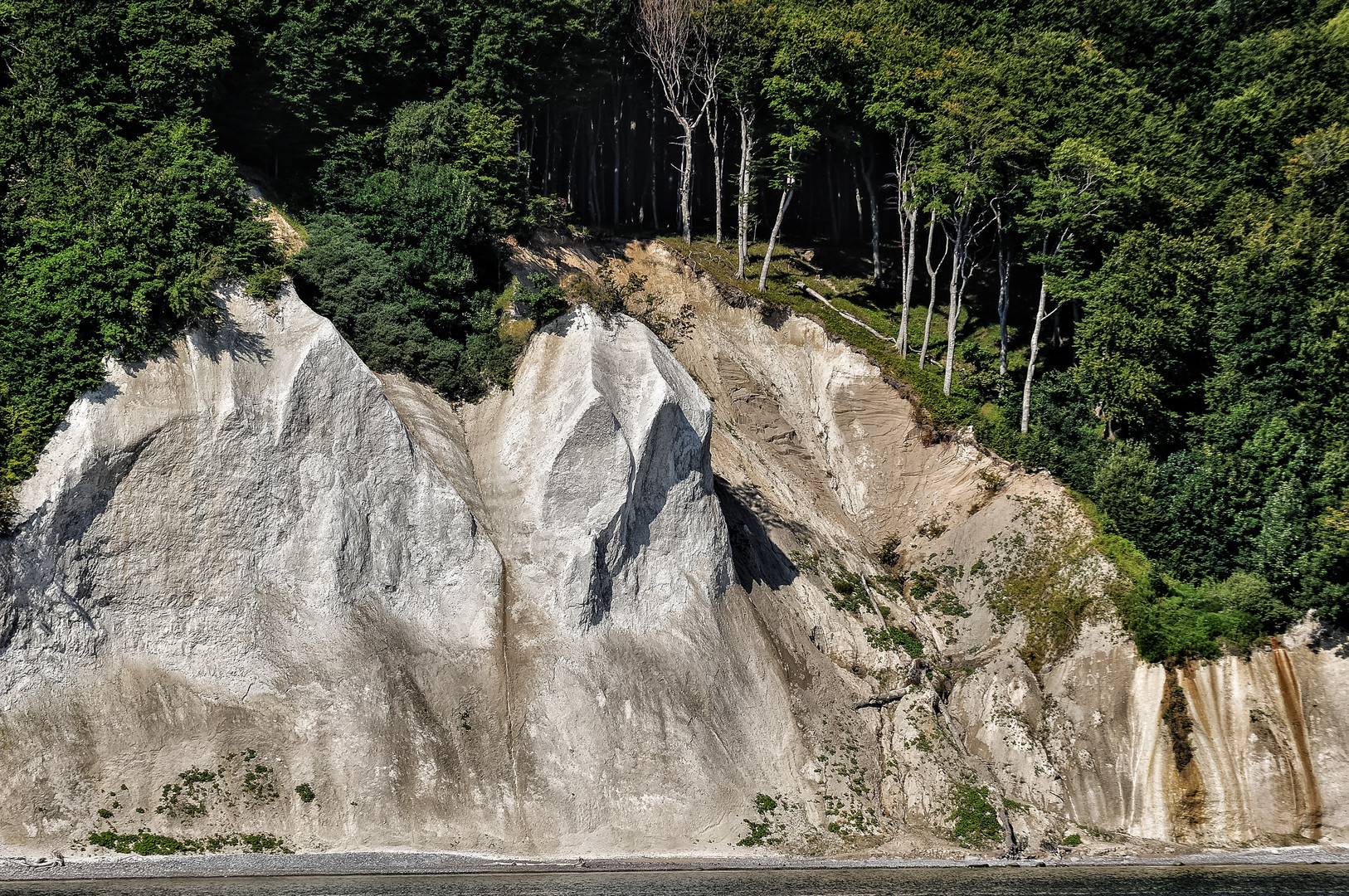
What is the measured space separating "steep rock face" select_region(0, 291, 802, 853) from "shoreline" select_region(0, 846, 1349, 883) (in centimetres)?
78

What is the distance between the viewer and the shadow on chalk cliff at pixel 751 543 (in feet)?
128

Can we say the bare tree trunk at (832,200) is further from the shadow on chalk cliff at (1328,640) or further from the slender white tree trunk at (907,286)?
the shadow on chalk cliff at (1328,640)

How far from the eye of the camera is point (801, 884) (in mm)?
29188

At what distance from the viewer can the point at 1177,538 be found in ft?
130

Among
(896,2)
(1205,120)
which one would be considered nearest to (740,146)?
(896,2)

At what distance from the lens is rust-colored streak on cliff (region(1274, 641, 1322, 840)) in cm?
3419

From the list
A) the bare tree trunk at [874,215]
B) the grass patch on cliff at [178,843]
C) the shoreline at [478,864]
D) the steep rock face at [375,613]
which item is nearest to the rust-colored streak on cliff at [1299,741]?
the shoreline at [478,864]

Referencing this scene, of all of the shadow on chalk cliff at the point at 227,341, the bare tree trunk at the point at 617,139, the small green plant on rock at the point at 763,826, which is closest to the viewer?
the shadow on chalk cliff at the point at 227,341

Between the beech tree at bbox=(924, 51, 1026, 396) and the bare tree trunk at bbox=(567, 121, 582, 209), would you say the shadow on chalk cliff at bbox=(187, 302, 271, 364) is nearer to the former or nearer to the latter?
the bare tree trunk at bbox=(567, 121, 582, 209)

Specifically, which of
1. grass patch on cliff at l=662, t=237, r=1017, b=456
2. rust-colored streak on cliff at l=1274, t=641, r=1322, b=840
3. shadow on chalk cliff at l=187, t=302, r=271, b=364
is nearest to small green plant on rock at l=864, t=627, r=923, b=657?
grass patch on cliff at l=662, t=237, r=1017, b=456

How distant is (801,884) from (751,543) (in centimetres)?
1418

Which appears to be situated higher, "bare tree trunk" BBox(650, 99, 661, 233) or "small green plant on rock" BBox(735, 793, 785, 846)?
"bare tree trunk" BBox(650, 99, 661, 233)

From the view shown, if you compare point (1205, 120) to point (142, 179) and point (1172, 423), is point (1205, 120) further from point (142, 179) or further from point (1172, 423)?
point (142, 179)

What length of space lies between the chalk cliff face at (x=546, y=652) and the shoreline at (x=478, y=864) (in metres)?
0.63
